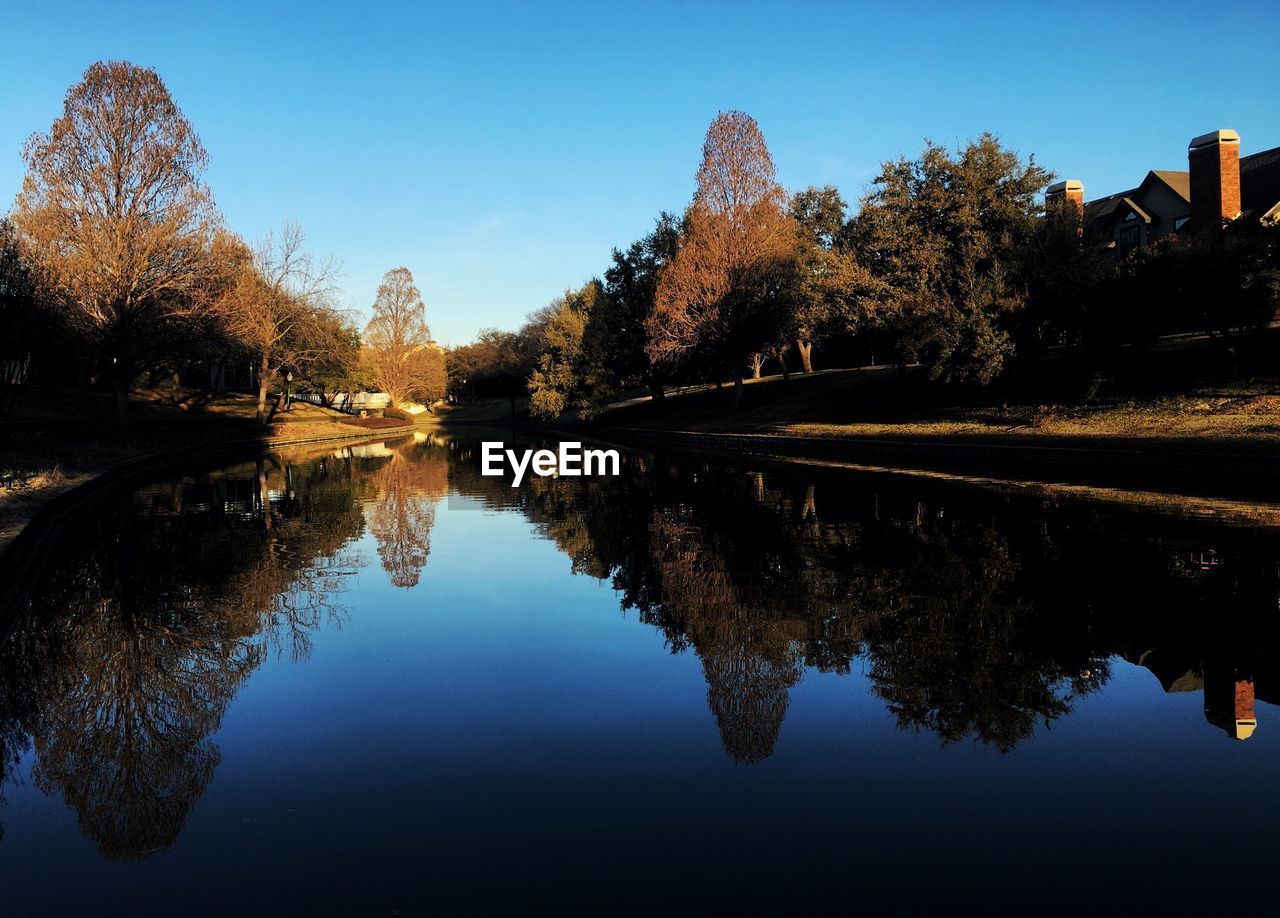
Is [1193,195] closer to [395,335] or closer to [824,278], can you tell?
[824,278]

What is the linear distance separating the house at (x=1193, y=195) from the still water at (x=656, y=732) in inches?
1311

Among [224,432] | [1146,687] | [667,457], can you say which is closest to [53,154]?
[224,432]

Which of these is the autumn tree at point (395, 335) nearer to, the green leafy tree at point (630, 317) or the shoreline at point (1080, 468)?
the green leafy tree at point (630, 317)

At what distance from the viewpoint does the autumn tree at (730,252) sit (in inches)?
1828

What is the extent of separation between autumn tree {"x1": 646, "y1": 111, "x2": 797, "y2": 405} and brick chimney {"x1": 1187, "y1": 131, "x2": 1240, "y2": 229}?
20.1m

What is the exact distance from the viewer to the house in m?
43.5

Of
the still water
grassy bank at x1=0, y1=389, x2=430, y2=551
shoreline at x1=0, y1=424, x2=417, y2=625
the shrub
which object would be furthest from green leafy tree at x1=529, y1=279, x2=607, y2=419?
the still water

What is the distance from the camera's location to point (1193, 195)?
149 feet

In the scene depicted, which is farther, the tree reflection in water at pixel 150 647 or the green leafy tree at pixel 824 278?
the green leafy tree at pixel 824 278

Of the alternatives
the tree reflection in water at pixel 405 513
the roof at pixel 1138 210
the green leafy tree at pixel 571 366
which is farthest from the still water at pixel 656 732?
the green leafy tree at pixel 571 366

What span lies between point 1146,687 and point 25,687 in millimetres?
7953

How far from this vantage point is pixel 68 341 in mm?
37906

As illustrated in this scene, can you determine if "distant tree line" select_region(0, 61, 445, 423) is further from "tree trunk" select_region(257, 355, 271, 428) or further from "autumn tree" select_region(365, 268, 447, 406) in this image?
"autumn tree" select_region(365, 268, 447, 406)

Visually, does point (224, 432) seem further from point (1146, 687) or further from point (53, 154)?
point (1146, 687)
